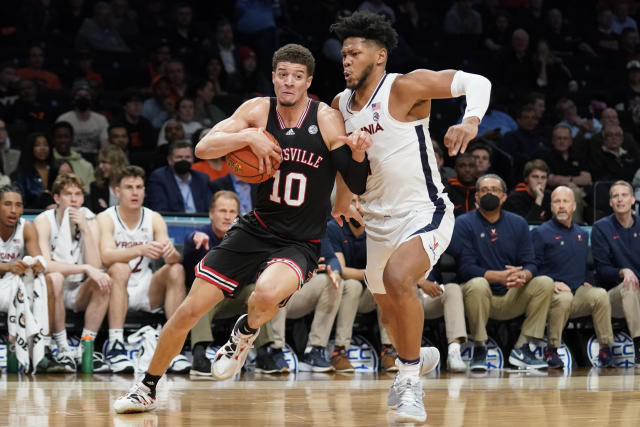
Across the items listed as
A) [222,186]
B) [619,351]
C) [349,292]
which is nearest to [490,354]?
[619,351]

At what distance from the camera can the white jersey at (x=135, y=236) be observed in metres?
8.07

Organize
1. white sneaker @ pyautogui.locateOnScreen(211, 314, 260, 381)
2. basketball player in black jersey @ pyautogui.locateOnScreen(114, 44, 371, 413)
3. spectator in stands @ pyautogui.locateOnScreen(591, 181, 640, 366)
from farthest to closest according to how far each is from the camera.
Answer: spectator in stands @ pyautogui.locateOnScreen(591, 181, 640, 366), white sneaker @ pyautogui.locateOnScreen(211, 314, 260, 381), basketball player in black jersey @ pyautogui.locateOnScreen(114, 44, 371, 413)

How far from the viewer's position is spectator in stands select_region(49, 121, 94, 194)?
953 centimetres

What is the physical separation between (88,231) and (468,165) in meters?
3.54

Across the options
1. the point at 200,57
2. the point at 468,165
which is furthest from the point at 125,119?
the point at 468,165

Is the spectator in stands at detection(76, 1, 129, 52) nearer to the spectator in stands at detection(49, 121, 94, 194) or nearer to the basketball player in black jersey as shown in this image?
the spectator in stands at detection(49, 121, 94, 194)

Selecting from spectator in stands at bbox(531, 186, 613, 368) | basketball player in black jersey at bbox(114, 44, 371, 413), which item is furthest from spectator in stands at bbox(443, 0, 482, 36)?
basketball player in black jersey at bbox(114, 44, 371, 413)

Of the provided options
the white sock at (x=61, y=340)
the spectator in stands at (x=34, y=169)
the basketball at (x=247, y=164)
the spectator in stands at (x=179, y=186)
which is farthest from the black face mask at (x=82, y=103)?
the basketball at (x=247, y=164)

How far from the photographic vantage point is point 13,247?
788cm

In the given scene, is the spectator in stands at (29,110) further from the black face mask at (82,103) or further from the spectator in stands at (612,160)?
the spectator in stands at (612,160)

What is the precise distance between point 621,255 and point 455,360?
6.70 feet

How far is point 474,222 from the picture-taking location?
28.0 ft

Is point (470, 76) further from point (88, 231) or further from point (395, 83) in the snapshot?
point (88, 231)

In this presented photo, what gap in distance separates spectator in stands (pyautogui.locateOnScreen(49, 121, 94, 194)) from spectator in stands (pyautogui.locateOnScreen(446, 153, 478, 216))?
3.48 metres
